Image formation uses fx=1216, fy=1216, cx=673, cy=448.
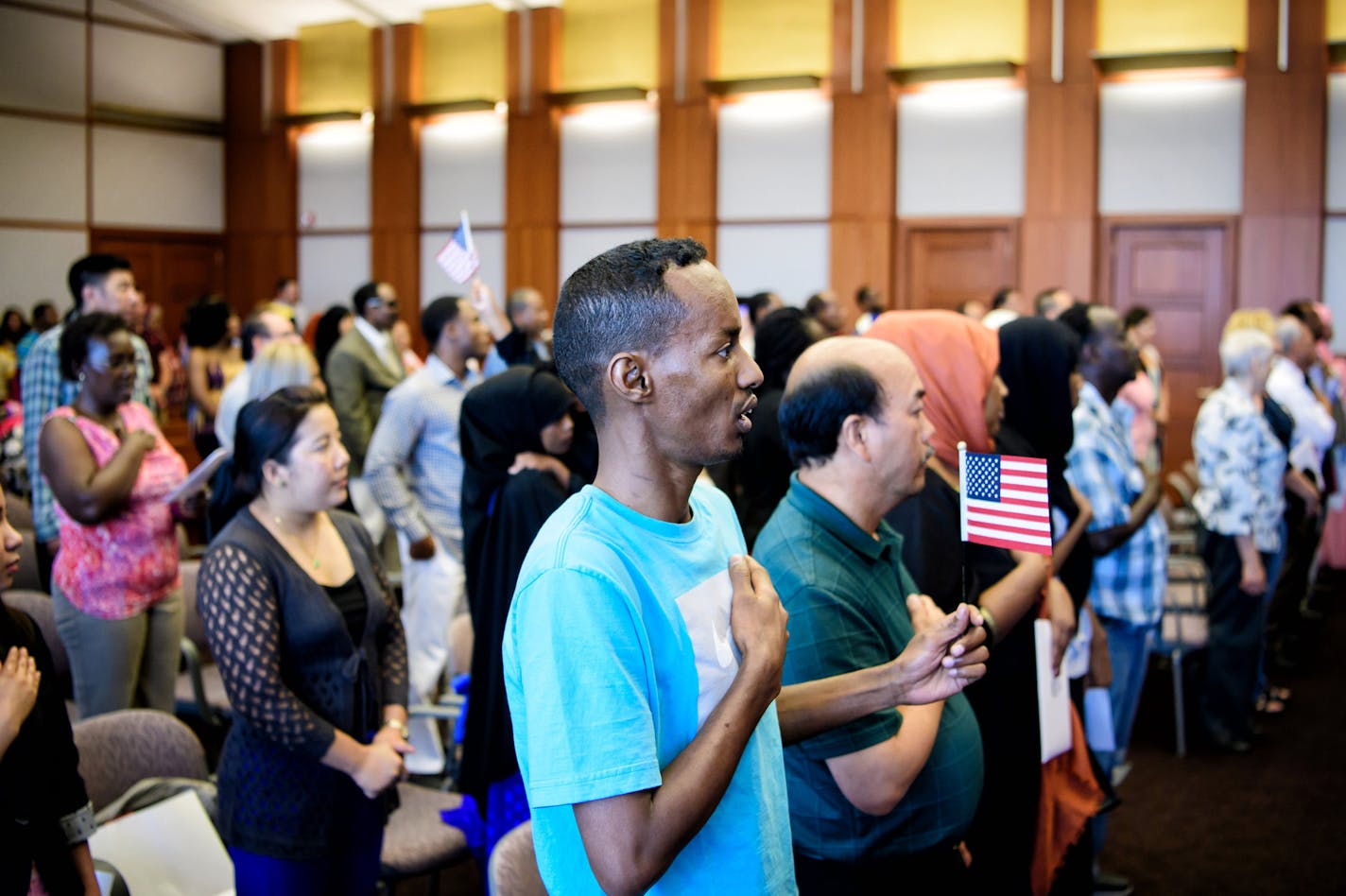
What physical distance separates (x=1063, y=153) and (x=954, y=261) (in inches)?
52.4

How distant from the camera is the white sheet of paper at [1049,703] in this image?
9.05 ft

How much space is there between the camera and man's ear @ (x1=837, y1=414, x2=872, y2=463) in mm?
2188

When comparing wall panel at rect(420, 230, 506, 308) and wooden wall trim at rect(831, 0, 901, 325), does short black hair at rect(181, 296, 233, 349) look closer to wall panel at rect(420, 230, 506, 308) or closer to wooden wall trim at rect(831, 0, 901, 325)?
wall panel at rect(420, 230, 506, 308)

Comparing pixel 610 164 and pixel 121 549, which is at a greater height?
pixel 610 164

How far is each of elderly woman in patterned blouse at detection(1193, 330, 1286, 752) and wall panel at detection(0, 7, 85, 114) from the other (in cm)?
1279

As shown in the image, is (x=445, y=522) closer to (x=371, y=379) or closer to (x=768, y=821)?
(x=371, y=379)

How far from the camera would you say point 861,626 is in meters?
2.04

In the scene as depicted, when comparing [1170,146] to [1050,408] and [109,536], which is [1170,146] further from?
[109,536]

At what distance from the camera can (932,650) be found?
171 centimetres

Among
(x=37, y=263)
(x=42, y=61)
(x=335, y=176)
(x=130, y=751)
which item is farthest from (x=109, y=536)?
(x=42, y=61)

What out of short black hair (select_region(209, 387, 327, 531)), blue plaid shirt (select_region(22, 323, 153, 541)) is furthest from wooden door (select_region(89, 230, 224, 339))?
short black hair (select_region(209, 387, 327, 531))

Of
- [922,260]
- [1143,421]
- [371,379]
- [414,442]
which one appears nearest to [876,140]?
[922,260]

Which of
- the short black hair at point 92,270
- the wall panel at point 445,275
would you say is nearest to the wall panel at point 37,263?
the wall panel at point 445,275

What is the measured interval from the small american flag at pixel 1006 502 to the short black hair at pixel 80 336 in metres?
3.03
